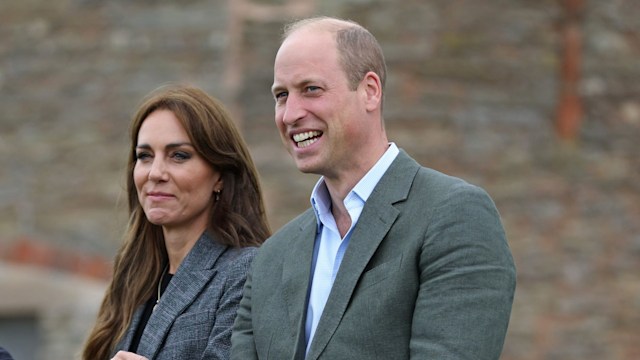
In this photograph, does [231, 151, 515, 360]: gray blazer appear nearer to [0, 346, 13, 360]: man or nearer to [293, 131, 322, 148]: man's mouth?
[293, 131, 322, 148]: man's mouth

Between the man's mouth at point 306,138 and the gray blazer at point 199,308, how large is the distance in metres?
0.55

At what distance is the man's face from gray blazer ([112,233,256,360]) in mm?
555

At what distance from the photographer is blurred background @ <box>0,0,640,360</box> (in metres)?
6.54

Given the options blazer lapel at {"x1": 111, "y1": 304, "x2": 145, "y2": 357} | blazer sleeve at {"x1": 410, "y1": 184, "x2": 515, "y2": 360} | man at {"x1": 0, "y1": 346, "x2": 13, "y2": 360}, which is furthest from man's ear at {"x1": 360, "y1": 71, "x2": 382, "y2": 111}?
man at {"x1": 0, "y1": 346, "x2": 13, "y2": 360}

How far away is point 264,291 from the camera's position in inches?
105

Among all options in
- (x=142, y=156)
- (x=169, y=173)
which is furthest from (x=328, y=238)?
(x=142, y=156)

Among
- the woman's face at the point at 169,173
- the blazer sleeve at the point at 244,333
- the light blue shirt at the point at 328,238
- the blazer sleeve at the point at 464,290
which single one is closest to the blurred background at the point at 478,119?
the woman's face at the point at 169,173

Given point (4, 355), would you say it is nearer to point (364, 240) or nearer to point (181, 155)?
point (181, 155)

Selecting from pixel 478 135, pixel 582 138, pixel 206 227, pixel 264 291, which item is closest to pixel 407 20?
pixel 478 135

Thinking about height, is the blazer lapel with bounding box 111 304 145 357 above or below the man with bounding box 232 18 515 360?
below

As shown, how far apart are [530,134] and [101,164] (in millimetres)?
2475

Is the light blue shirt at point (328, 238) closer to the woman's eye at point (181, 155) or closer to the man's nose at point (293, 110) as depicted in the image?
the man's nose at point (293, 110)

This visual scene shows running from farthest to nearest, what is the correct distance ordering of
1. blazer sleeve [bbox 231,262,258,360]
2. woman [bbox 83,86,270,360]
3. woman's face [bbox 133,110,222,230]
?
1. woman's face [bbox 133,110,222,230]
2. woman [bbox 83,86,270,360]
3. blazer sleeve [bbox 231,262,258,360]

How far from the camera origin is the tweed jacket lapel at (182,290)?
2941mm
